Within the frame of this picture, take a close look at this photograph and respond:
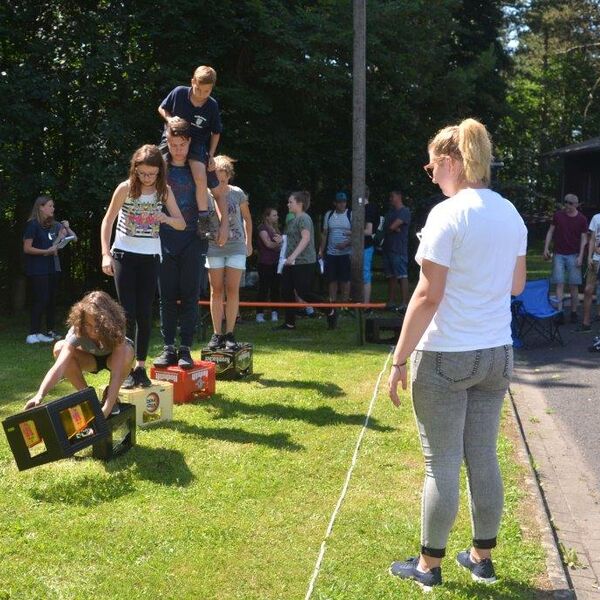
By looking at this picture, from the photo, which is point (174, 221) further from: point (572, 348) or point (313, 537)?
point (572, 348)

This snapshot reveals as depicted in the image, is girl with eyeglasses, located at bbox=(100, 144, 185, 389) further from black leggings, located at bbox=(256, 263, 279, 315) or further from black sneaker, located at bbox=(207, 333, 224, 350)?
black leggings, located at bbox=(256, 263, 279, 315)

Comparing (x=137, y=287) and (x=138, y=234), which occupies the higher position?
(x=138, y=234)

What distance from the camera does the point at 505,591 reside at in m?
3.67

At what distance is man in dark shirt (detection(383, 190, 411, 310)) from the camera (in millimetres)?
13961

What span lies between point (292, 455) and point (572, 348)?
680 centimetres

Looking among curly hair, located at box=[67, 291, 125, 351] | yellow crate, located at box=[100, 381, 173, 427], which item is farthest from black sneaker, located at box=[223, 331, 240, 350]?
curly hair, located at box=[67, 291, 125, 351]

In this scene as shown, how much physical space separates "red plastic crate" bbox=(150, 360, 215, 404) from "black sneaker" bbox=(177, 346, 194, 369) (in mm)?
31

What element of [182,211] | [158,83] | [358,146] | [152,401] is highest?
[158,83]

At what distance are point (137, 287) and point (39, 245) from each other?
5.73 metres

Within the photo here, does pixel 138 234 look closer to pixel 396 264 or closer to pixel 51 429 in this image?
pixel 51 429

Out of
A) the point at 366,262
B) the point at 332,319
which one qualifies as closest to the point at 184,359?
the point at 332,319

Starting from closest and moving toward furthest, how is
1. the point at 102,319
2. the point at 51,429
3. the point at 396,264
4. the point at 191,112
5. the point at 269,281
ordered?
the point at 51,429
the point at 102,319
the point at 191,112
the point at 269,281
the point at 396,264

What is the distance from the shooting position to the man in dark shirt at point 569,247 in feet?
43.8

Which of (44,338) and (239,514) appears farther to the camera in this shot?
(44,338)
